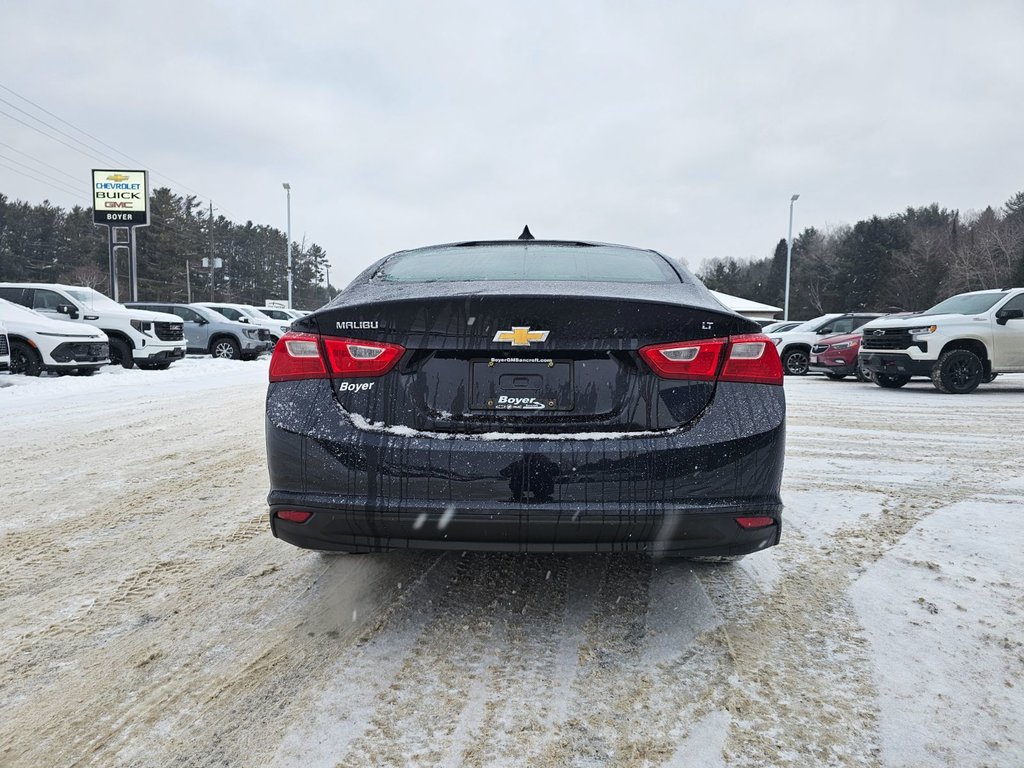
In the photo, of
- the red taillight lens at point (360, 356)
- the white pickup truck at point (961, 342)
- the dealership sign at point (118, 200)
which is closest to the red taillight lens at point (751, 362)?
the red taillight lens at point (360, 356)

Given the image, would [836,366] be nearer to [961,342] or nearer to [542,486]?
[961,342]

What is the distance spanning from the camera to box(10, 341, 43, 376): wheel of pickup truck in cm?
1097

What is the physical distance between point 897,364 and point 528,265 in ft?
33.3

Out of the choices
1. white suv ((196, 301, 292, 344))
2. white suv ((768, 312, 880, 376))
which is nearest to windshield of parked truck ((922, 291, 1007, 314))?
white suv ((768, 312, 880, 376))

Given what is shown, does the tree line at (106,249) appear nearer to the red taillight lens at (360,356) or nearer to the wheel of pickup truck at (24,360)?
the wheel of pickup truck at (24,360)

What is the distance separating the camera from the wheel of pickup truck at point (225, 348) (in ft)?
60.4

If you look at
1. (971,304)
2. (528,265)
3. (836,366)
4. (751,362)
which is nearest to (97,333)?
(528,265)

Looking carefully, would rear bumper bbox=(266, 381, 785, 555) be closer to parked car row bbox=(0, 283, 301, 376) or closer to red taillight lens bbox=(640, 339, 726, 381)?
red taillight lens bbox=(640, 339, 726, 381)

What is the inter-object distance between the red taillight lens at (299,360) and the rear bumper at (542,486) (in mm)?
114

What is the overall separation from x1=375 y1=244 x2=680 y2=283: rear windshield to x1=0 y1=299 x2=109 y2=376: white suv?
1074 cm

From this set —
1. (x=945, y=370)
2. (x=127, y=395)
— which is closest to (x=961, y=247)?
(x=945, y=370)

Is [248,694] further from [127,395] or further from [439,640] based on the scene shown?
[127,395]

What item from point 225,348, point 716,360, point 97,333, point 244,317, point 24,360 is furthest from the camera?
point 244,317

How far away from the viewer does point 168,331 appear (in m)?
14.2
